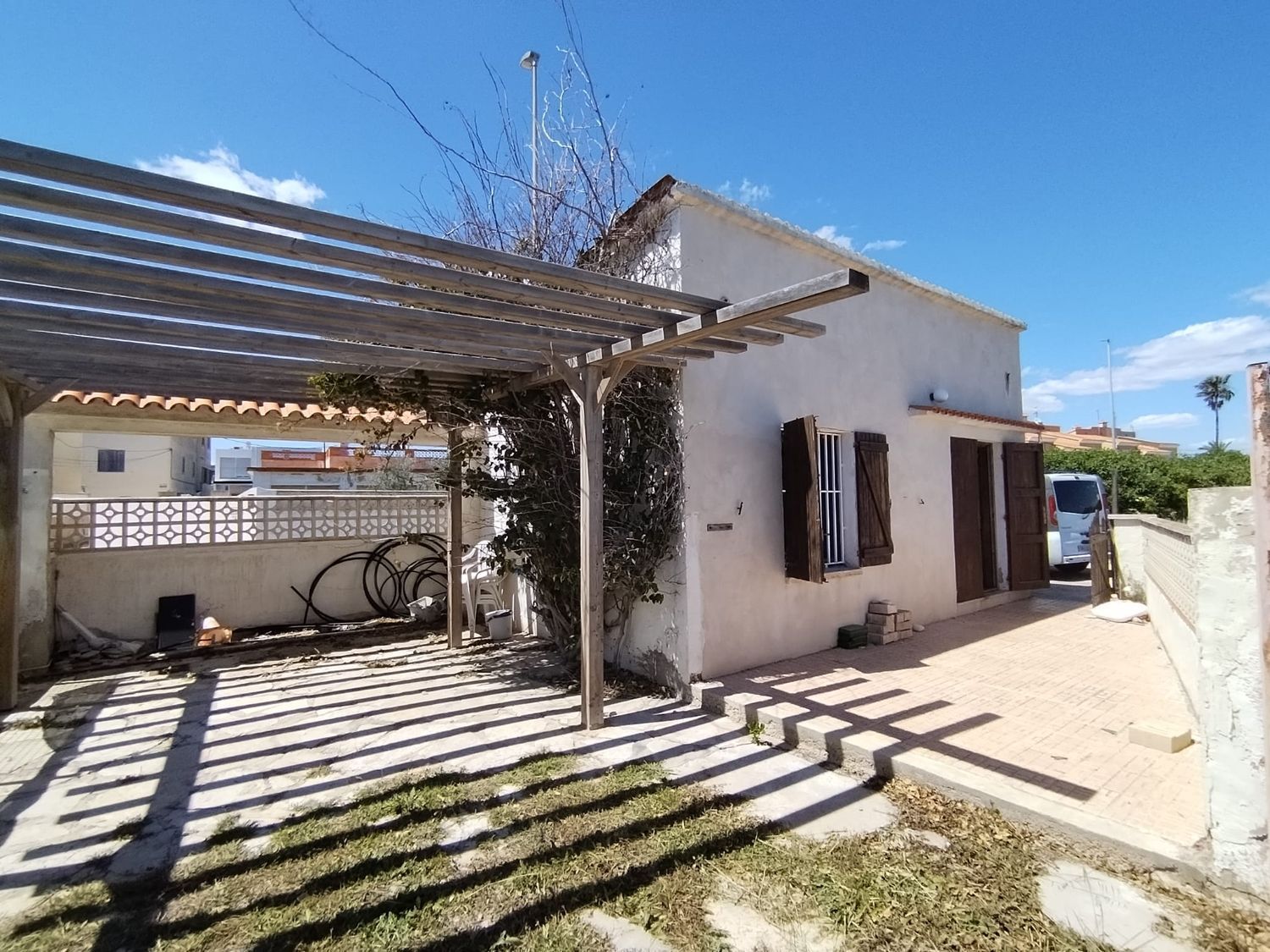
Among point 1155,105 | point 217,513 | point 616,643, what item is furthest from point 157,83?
point 1155,105

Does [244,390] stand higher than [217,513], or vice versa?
[244,390]

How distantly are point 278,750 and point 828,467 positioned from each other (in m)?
6.00

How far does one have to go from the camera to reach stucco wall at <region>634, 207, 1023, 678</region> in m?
5.71

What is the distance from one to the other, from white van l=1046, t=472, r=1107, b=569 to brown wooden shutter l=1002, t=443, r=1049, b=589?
11.7ft

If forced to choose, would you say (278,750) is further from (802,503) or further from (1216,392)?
(1216,392)

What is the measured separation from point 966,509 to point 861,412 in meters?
2.98

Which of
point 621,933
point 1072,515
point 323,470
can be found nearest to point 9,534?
point 621,933

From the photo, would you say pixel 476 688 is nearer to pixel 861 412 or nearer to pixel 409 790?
pixel 409 790

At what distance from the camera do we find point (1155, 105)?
782 centimetres

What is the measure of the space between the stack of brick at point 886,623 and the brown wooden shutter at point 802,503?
1.56 m

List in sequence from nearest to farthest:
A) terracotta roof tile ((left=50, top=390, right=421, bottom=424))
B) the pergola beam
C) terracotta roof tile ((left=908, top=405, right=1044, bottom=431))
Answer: the pergola beam, terracotta roof tile ((left=50, top=390, right=421, bottom=424)), terracotta roof tile ((left=908, top=405, right=1044, bottom=431))

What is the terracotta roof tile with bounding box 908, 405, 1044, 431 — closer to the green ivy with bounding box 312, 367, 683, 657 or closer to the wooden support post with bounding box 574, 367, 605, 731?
the green ivy with bounding box 312, 367, 683, 657

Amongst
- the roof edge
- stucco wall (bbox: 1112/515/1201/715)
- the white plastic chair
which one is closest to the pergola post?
the roof edge

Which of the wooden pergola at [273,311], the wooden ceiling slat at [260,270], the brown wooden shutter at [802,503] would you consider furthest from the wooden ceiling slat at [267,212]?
the brown wooden shutter at [802,503]
